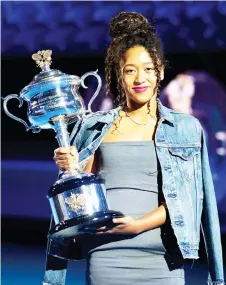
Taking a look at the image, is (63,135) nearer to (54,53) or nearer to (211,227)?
(211,227)

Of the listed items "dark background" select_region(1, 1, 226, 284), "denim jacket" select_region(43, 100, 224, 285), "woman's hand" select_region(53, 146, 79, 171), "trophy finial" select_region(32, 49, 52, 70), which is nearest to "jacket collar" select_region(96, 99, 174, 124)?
"denim jacket" select_region(43, 100, 224, 285)

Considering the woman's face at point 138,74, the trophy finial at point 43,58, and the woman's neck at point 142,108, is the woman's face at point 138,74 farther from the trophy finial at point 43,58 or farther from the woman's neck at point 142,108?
the trophy finial at point 43,58

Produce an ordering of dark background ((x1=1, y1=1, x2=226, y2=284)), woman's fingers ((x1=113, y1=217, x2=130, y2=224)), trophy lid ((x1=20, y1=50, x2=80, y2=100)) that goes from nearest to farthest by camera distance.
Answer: woman's fingers ((x1=113, y1=217, x2=130, y2=224)) < trophy lid ((x1=20, y1=50, x2=80, y2=100)) < dark background ((x1=1, y1=1, x2=226, y2=284))

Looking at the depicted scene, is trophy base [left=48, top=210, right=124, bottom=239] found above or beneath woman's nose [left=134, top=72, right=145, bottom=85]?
beneath

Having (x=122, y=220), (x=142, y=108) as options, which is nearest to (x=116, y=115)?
(x=142, y=108)

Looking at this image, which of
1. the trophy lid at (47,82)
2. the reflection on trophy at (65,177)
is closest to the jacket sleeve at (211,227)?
the reflection on trophy at (65,177)

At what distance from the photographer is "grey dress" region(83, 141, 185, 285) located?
1.44 meters

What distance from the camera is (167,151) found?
4.92ft

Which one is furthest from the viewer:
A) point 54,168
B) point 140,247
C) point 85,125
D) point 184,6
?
point 54,168

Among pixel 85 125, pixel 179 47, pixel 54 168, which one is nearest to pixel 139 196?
pixel 85 125

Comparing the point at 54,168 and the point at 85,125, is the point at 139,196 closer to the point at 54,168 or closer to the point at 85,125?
the point at 85,125

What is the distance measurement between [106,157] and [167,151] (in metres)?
0.13

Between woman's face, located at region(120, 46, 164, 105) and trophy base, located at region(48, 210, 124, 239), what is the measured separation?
0.26 meters

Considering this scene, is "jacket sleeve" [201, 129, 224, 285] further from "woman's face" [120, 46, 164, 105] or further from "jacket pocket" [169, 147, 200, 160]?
"woman's face" [120, 46, 164, 105]
